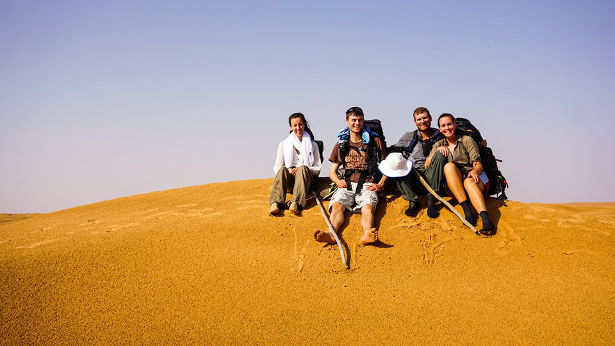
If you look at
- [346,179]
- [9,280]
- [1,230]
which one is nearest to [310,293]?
[346,179]

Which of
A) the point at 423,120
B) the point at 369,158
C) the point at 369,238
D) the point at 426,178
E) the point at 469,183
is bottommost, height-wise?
the point at 369,238

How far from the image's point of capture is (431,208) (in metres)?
5.31

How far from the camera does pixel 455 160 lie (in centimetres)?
536

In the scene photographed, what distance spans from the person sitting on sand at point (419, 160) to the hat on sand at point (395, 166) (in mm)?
156

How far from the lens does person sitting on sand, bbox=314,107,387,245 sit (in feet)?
17.6

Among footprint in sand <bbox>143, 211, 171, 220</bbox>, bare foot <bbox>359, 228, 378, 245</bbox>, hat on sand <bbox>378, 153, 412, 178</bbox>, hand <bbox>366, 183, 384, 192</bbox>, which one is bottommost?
bare foot <bbox>359, 228, 378, 245</bbox>

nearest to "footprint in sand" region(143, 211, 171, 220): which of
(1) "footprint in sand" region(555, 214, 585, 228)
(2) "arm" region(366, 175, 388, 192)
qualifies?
(2) "arm" region(366, 175, 388, 192)

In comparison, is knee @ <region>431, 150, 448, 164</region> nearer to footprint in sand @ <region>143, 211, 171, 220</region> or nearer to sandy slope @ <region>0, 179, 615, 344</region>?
sandy slope @ <region>0, 179, 615, 344</region>

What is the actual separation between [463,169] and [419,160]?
0.68m

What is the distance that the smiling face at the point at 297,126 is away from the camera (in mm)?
6172

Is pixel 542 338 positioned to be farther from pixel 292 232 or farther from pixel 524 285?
Result: pixel 292 232

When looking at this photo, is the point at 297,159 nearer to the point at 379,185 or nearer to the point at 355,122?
the point at 355,122

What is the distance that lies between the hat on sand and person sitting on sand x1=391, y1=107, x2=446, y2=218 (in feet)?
0.51

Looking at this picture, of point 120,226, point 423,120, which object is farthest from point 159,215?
point 423,120
